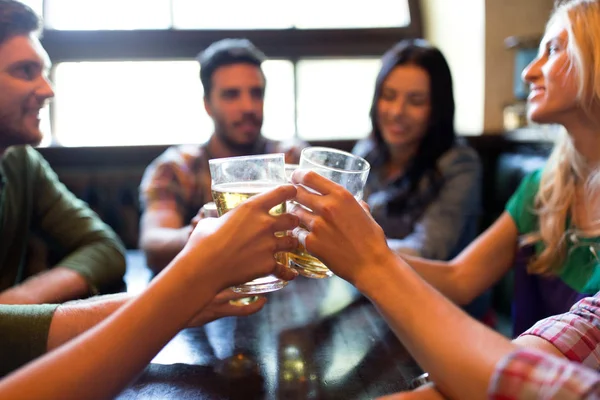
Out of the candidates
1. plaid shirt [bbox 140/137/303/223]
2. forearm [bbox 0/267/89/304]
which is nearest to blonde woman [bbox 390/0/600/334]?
forearm [bbox 0/267/89/304]

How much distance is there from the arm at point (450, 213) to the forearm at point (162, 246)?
2.19 ft

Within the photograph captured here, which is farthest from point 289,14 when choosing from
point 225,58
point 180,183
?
point 180,183

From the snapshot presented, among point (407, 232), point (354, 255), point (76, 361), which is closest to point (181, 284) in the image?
point (76, 361)

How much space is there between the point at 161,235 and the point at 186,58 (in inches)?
73.4

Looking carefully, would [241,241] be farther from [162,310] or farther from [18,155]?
[18,155]

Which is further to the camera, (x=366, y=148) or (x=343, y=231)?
(x=366, y=148)

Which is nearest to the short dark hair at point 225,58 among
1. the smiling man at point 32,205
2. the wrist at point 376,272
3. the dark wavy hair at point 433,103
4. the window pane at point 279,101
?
the dark wavy hair at point 433,103

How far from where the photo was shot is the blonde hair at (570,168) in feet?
3.69

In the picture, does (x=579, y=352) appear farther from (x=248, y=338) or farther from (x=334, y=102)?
(x=334, y=102)

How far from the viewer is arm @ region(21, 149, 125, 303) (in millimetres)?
1198

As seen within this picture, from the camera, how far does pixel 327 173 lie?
2.77 ft

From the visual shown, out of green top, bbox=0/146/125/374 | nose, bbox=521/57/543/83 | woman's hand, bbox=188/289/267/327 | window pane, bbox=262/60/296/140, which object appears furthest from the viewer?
window pane, bbox=262/60/296/140

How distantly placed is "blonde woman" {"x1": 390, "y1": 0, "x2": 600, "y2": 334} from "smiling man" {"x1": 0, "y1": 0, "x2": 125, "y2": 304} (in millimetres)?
829

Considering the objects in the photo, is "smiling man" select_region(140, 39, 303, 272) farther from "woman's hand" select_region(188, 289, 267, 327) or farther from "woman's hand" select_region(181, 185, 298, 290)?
"woman's hand" select_region(181, 185, 298, 290)
